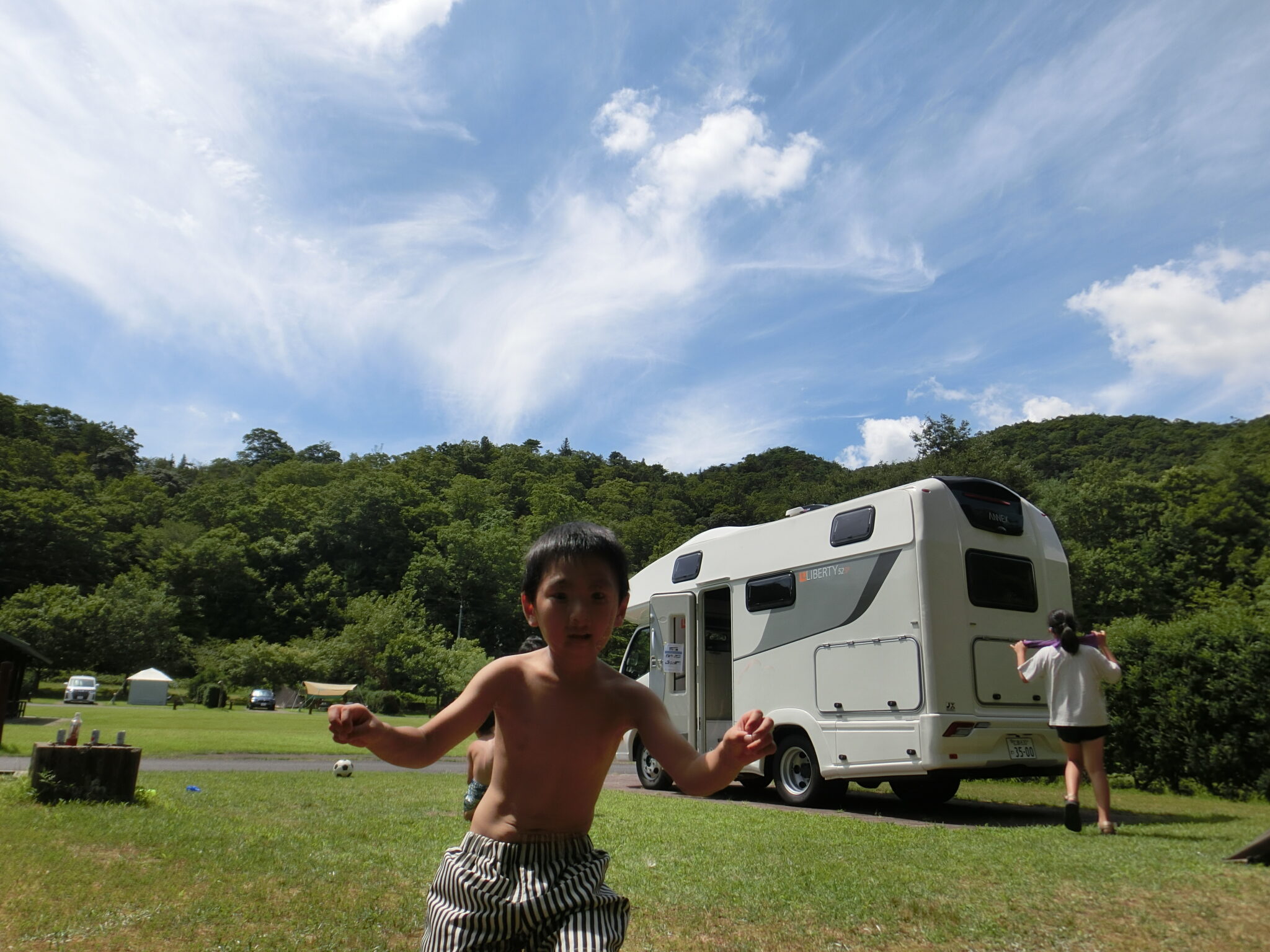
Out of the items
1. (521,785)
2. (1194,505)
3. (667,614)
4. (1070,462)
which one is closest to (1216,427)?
(1070,462)

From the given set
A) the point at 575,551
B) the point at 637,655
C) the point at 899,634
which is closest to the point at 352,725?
the point at 575,551

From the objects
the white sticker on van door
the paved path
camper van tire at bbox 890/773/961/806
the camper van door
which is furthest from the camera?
the white sticker on van door

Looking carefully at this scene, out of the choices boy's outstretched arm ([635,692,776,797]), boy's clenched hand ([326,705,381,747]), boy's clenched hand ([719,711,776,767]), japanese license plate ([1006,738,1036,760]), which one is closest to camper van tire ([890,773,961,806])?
japanese license plate ([1006,738,1036,760])

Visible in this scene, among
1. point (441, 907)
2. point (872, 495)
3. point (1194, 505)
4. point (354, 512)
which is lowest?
point (441, 907)

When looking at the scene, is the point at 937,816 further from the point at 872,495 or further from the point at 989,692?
the point at 872,495

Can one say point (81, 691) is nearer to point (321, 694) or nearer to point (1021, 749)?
point (321, 694)

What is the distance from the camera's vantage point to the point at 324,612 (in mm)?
76188

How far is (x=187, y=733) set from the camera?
20.6 meters

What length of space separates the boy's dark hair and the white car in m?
51.3

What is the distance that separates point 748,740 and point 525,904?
0.65m

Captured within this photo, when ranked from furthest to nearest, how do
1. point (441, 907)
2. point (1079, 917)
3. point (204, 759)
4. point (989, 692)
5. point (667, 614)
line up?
point (204, 759), point (667, 614), point (989, 692), point (1079, 917), point (441, 907)

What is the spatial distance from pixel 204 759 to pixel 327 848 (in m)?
10.5

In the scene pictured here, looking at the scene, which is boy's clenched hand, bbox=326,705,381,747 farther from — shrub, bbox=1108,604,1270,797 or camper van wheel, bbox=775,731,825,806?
shrub, bbox=1108,604,1270,797

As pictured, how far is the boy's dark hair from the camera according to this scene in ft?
7.20
